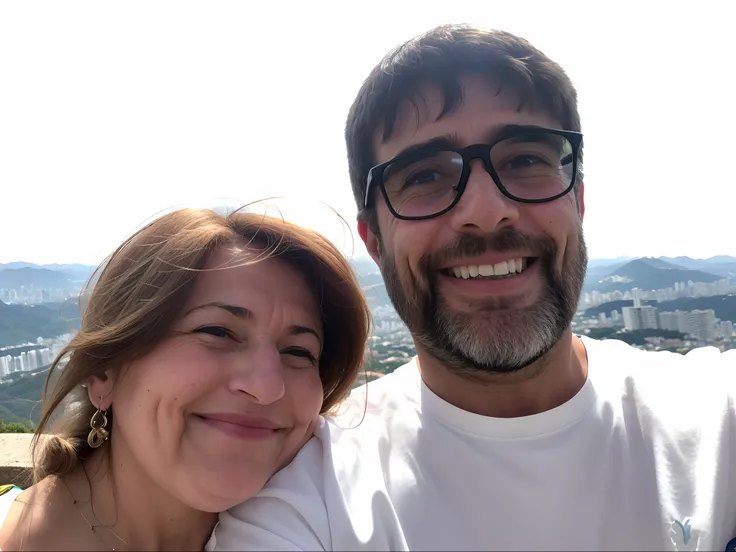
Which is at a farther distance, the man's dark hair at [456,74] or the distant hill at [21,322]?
the distant hill at [21,322]

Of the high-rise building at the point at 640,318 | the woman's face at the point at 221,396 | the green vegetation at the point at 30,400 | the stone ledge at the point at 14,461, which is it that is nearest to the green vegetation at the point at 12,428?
the stone ledge at the point at 14,461

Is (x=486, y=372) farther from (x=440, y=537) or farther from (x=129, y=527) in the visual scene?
(x=129, y=527)

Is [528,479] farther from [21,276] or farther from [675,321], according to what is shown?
[21,276]

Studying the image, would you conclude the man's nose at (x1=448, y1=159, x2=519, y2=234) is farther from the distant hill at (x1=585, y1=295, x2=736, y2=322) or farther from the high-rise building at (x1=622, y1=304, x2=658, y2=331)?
the high-rise building at (x1=622, y1=304, x2=658, y2=331)

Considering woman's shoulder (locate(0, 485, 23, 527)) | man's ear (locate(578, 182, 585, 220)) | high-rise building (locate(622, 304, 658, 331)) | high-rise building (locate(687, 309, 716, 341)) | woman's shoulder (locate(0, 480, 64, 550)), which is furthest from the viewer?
high-rise building (locate(622, 304, 658, 331))

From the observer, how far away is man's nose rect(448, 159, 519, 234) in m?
1.49

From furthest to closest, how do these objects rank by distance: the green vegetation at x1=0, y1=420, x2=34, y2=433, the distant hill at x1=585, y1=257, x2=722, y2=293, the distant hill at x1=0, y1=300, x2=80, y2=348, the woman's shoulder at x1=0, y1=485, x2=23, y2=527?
the distant hill at x1=585, y1=257, x2=722, y2=293, the green vegetation at x1=0, y1=420, x2=34, y2=433, the distant hill at x1=0, y1=300, x2=80, y2=348, the woman's shoulder at x1=0, y1=485, x2=23, y2=527

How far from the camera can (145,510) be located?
1.44m

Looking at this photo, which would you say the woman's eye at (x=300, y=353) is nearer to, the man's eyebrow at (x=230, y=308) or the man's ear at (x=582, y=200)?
the man's eyebrow at (x=230, y=308)

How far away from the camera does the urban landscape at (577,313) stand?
1.91 m

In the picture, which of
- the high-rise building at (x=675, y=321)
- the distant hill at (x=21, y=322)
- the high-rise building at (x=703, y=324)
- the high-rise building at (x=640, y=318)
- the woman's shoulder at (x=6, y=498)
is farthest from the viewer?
the high-rise building at (x=640, y=318)

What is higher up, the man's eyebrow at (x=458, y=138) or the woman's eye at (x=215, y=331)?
the man's eyebrow at (x=458, y=138)

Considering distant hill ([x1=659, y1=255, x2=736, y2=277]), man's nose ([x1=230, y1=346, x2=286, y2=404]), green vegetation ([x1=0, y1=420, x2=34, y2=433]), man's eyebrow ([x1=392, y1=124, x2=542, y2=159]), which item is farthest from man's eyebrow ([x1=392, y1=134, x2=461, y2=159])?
distant hill ([x1=659, y1=255, x2=736, y2=277])

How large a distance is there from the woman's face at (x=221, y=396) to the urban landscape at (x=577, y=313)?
1.71 ft
